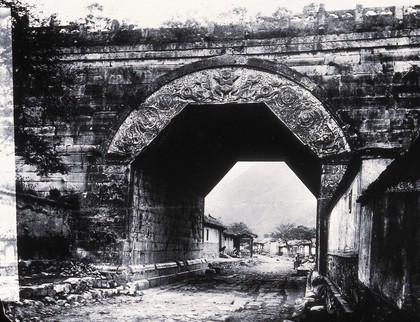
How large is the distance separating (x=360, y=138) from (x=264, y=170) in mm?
168941

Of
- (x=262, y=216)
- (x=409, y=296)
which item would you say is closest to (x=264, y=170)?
(x=262, y=216)

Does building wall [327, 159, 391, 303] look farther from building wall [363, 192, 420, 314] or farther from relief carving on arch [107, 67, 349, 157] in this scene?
relief carving on arch [107, 67, 349, 157]

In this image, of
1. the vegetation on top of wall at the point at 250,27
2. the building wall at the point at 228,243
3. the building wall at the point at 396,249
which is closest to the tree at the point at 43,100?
the vegetation on top of wall at the point at 250,27

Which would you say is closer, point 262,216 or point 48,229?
point 48,229

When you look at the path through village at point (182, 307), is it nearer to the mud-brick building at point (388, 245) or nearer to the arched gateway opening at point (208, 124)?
the arched gateway opening at point (208, 124)

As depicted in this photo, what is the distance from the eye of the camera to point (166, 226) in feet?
44.8

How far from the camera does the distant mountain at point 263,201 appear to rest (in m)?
138

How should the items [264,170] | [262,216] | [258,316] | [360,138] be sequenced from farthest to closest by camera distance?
1. [264,170]
2. [262,216]
3. [360,138]
4. [258,316]

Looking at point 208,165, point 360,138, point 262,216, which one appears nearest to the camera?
point 360,138

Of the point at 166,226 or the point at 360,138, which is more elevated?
the point at 360,138

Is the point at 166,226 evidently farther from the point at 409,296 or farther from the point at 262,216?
the point at 262,216

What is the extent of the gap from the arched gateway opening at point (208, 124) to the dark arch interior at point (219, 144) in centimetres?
3

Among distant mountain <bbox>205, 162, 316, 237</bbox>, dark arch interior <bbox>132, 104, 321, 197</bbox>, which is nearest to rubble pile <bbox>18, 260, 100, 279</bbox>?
dark arch interior <bbox>132, 104, 321, 197</bbox>

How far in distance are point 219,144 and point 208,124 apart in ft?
5.77
